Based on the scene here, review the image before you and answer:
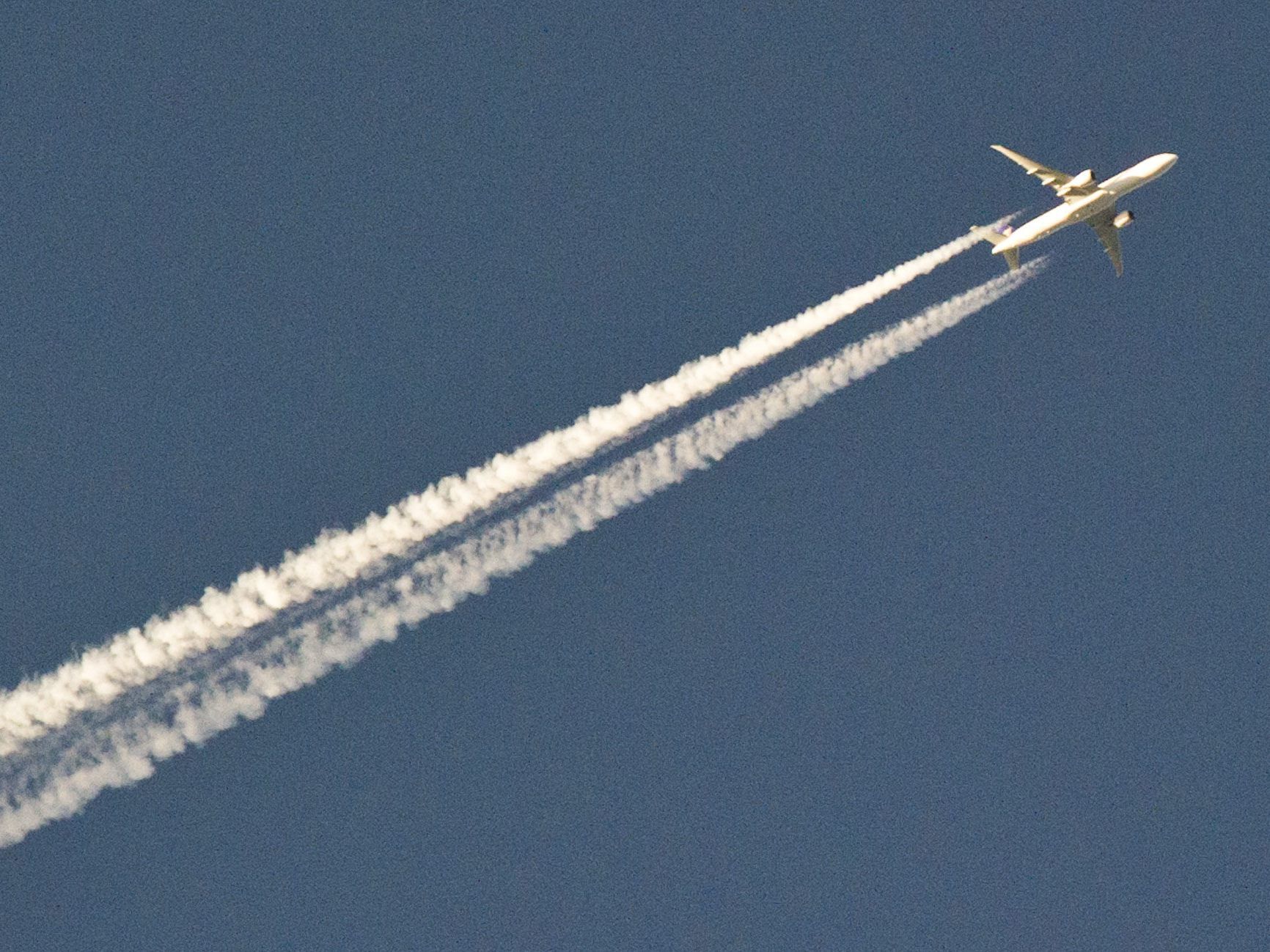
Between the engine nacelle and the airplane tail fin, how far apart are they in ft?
9.98

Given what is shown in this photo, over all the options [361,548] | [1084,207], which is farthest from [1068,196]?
[361,548]

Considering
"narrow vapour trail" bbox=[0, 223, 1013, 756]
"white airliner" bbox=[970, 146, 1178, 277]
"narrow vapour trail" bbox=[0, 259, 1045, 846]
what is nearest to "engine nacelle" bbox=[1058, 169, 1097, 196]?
"white airliner" bbox=[970, 146, 1178, 277]

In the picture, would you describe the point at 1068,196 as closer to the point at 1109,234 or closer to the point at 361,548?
the point at 1109,234

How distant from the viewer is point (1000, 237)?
351 feet

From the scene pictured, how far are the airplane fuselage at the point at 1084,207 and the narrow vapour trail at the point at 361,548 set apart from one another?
6.27 m

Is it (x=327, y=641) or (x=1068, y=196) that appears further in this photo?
(x=1068, y=196)

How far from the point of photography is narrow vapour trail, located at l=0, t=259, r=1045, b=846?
9219 cm

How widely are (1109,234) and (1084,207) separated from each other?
6639mm

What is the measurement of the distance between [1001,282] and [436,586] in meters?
31.6

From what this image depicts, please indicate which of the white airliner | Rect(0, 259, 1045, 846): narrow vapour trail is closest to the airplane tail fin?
the white airliner

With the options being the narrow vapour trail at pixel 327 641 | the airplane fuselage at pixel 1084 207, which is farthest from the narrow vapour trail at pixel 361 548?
the airplane fuselage at pixel 1084 207

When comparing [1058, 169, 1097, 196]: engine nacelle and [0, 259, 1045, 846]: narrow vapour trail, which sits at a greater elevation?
[1058, 169, 1097, 196]: engine nacelle

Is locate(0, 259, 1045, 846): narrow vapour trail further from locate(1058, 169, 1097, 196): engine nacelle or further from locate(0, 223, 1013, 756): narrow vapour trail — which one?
locate(1058, 169, 1097, 196): engine nacelle

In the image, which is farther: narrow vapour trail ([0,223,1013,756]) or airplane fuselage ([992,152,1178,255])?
airplane fuselage ([992,152,1178,255])
